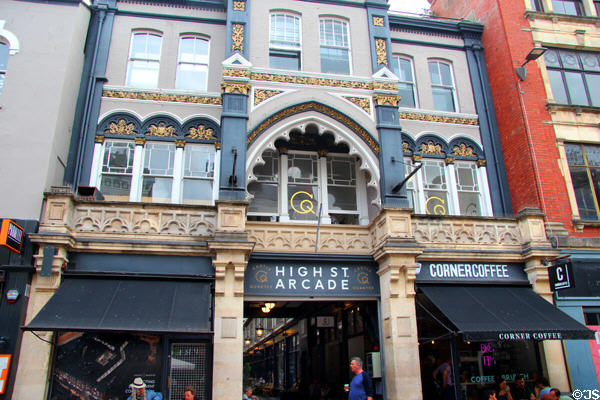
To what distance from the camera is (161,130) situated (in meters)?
13.3

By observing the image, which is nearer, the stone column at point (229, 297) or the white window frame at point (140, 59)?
the stone column at point (229, 297)

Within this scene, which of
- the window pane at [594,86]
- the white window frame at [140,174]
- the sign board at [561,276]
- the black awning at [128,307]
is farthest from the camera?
the window pane at [594,86]

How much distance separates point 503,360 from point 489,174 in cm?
564

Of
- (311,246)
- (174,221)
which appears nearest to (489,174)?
(311,246)

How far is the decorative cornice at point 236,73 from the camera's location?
12914 mm

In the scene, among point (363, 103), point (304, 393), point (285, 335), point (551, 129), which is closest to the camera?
point (363, 103)

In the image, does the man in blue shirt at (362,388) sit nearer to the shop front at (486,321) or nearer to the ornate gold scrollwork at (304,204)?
the shop front at (486,321)

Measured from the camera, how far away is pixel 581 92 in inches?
606

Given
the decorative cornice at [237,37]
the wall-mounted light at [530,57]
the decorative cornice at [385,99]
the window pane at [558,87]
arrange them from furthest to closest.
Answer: the window pane at [558,87], the wall-mounted light at [530,57], the decorative cornice at [385,99], the decorative cornice at [237,37]

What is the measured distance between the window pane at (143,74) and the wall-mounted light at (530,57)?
444 inches

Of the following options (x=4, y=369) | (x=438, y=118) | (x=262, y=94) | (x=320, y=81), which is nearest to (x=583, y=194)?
(x=438, y=118)

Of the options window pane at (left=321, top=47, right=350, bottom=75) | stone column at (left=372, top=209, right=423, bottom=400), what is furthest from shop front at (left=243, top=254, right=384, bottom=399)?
window pane at (left=321, top=47, right=350, bottom=75)

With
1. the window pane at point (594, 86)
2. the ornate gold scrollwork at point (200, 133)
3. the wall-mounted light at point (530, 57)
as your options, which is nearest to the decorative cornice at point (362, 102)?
the ornate gold scrollwork at point (200, 133)

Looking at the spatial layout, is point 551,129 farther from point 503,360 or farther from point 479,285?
point 503,360
